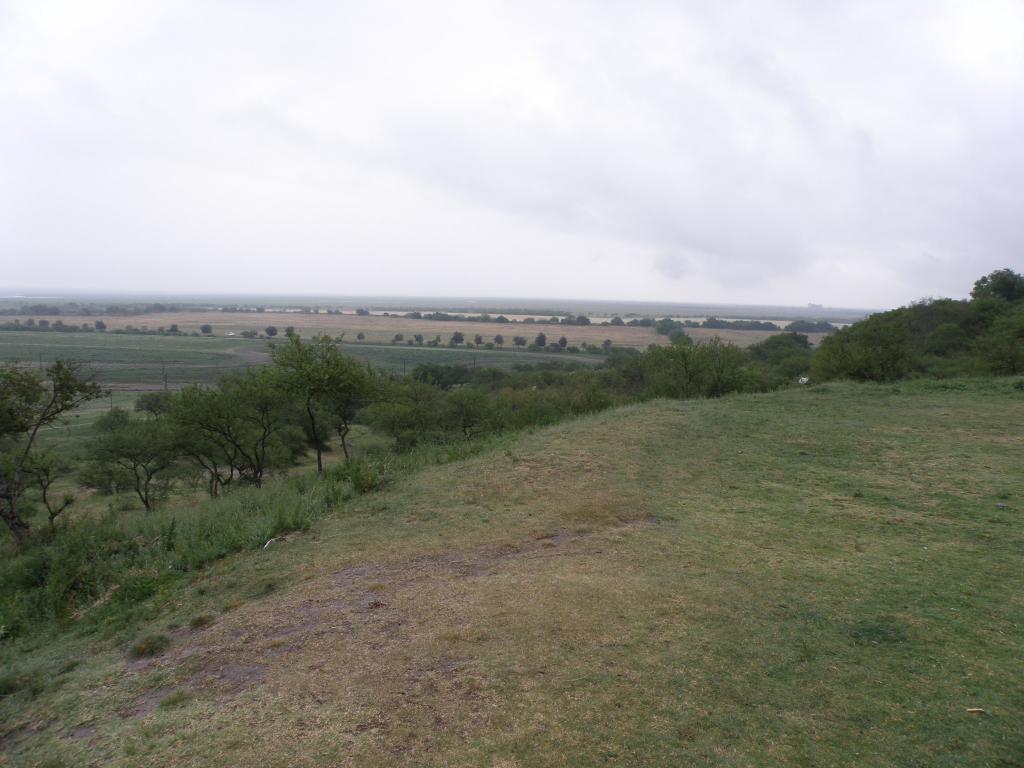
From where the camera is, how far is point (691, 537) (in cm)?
787

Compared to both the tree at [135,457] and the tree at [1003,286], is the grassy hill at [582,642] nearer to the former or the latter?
the tree at [135,457]

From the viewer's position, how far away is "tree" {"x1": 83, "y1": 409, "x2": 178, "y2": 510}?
20.4 metres

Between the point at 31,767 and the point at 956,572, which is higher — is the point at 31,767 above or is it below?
below

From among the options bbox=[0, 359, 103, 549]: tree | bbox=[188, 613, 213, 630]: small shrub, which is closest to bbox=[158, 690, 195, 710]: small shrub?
bbox=[188, 613, 213, 630]: small shrub

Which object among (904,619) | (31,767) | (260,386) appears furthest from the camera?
(260,386)

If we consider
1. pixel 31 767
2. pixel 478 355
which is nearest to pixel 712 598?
pixel 31 767

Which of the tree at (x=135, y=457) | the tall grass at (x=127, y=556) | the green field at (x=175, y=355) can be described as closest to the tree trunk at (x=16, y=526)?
the tall grass at (x=127, y=556)

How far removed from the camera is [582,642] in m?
5.02

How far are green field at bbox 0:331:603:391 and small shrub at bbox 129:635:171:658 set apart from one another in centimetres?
2687

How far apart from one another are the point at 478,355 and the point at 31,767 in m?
65.1

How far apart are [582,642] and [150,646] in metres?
4.30

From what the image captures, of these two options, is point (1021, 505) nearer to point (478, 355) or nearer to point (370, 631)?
point (370, 631)

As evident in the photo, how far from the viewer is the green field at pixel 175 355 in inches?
1591

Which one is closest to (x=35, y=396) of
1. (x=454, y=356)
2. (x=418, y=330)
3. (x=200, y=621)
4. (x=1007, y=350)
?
(x=200, y=621)
